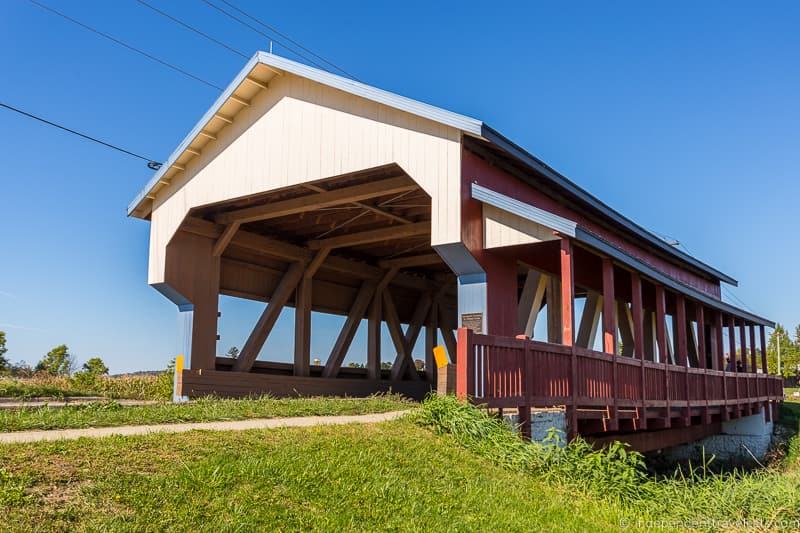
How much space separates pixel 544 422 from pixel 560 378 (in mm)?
875

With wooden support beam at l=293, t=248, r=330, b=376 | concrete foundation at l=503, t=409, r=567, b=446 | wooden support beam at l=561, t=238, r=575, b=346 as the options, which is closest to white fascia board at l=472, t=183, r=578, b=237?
wooden support beam at l=561, t=238, r=575, b=346

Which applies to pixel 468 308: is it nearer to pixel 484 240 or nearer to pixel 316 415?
pixel 484 240

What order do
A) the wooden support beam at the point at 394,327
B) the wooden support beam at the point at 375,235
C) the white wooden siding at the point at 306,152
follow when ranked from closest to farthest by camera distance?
the white wooden siding at the point at 306,152 < the wooden support beam at the point at 375,235 < the wooden support beam at the point at 394,327

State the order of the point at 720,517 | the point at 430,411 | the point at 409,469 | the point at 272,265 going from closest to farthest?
the point at 409,469
the point at 720,517
the point at 430,411
the point at 272,265

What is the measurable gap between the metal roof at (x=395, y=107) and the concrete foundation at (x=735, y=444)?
6.50m

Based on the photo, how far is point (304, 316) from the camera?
19922 millimetres

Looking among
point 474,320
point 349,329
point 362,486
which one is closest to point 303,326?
point 349,329

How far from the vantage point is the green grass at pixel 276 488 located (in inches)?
206

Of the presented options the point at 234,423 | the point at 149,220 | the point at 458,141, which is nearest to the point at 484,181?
the point at 458,141

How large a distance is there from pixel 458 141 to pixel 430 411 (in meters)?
4.57

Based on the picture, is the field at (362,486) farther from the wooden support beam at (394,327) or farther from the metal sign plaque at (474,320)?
the wooden support beam at (394,327)

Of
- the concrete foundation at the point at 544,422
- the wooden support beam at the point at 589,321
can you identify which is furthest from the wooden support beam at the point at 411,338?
the concrete foundation at the point at 544,422

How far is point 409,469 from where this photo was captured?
7418 mm

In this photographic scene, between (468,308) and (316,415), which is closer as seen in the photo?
(316,415)
